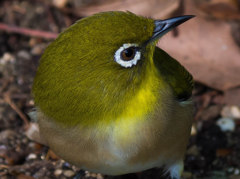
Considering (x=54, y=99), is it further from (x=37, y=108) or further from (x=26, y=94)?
(x=26, y=94)

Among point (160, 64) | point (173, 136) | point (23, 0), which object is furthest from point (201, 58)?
point (23, 0)

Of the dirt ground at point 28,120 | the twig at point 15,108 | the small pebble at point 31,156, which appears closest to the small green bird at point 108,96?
the dirt ground at point 28,120

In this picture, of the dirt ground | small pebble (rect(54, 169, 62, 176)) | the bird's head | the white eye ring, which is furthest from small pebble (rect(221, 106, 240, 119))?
the white eye ring

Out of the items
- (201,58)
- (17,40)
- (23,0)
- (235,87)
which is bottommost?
(235,87)

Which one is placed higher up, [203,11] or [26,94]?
[203,11]

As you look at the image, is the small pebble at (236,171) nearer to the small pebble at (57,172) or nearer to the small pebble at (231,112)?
the small pebble at (231,112)

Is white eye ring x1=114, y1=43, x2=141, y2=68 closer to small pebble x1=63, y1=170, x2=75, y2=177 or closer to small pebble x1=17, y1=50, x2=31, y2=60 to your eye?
small pebble x1=63, y1=170, x2=75, y2=177
